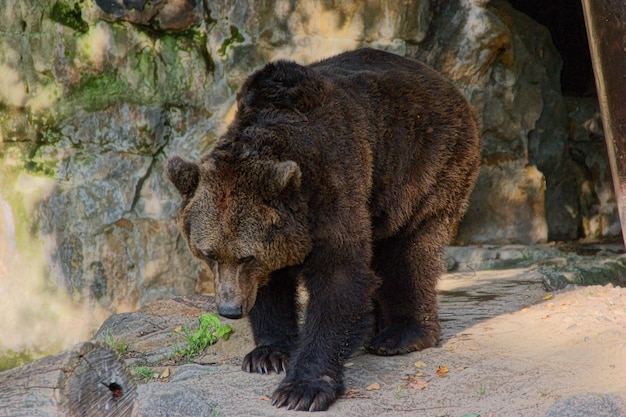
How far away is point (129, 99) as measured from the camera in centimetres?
843

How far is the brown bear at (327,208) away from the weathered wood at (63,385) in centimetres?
119

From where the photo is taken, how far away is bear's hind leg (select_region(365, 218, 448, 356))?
5469 mm

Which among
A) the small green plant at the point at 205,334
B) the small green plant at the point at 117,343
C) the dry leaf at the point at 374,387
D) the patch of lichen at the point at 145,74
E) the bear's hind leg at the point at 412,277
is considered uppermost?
the patch of lichen at the point at 145,74

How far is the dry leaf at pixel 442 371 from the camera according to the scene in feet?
15.7

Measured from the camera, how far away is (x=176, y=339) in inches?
237

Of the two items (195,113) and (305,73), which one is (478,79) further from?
(305,73)

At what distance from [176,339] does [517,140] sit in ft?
16.8

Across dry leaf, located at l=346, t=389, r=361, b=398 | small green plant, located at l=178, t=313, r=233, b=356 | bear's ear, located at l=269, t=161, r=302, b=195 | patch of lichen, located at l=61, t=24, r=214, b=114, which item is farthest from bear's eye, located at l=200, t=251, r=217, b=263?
patch of lichen, located at l=61, t=24, r=214, b=114

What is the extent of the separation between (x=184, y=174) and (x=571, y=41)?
820 centimetres

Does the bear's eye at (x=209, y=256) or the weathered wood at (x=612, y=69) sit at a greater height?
the weathered wood at (x=612, y=69)

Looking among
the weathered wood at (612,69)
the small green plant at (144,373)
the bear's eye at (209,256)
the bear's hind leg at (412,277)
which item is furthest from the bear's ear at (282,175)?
the weathered wood at (612,69)

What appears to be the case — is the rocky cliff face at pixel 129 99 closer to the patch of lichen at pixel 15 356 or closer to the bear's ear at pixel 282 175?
the patch of lichen at pixel 15 356

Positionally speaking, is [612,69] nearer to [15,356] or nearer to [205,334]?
[205,334]

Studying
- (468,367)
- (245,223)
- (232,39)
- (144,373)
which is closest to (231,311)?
(245,223)
